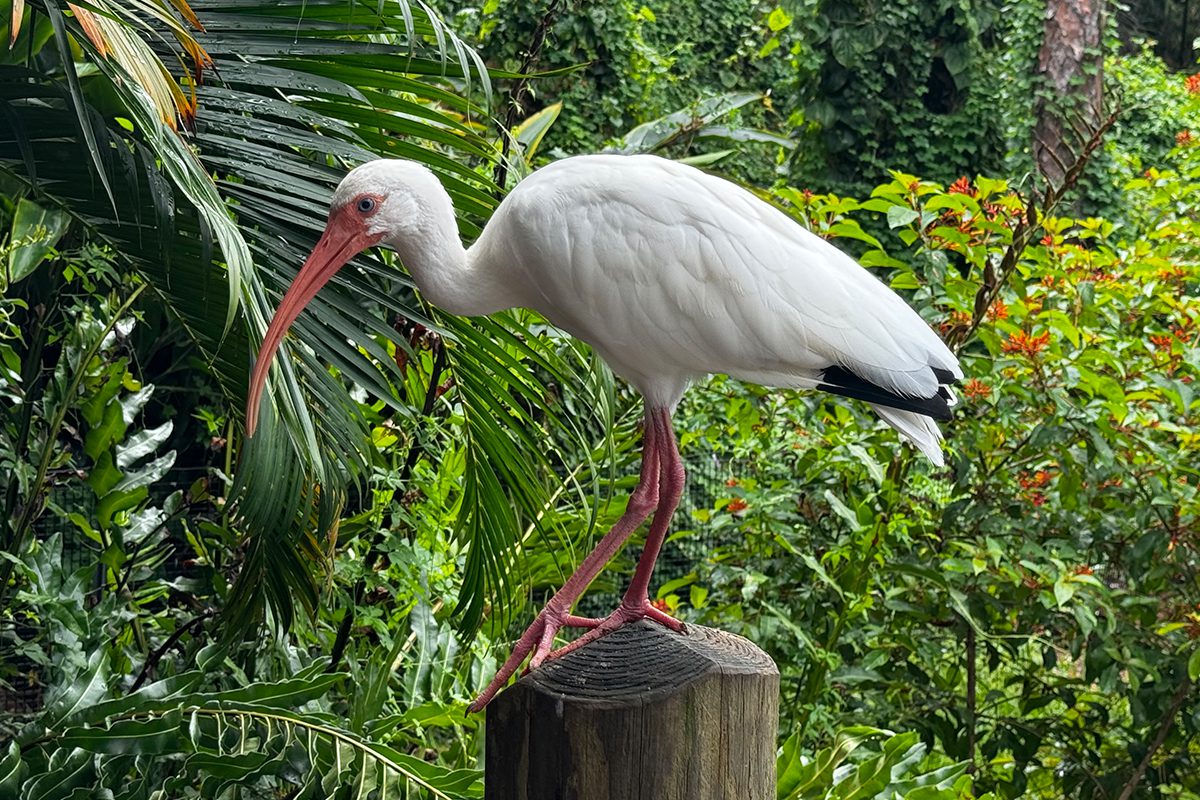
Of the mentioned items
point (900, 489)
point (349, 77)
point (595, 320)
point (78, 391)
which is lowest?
point (900, 489)

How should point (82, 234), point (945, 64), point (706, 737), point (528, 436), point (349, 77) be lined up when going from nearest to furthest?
point (706, 737) → point (349, 77) → point (528, 436) → point (82, 234) → point (945, 64)

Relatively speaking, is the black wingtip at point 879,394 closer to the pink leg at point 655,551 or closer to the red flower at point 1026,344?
the pink leg at point 655,551

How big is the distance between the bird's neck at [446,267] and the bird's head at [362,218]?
34mm

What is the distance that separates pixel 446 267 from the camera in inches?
94.7

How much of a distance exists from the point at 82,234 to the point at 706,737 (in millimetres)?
2325

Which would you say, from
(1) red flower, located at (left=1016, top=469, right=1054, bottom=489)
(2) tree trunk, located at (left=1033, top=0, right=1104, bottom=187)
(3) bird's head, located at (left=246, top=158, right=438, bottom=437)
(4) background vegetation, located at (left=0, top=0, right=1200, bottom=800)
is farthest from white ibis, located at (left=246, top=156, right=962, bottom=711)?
(2) tree trunk, located at (left=1033, top=0, right=1104, bottom=187)

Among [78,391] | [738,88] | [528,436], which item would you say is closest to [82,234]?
[78,391]

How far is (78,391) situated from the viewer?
3.63m

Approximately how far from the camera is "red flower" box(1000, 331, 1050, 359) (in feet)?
11.9

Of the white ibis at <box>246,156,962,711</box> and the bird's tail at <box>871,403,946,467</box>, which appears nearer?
the white ibis at <box>246,156,962,711</box>

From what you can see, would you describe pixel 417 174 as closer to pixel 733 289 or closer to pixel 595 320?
pixel 595 320

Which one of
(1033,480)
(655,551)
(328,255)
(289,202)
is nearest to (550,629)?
(655,551)

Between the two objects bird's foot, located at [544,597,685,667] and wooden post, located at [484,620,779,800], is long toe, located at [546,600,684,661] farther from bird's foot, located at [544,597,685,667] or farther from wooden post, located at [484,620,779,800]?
wooden post, located at [484,620,779,800]

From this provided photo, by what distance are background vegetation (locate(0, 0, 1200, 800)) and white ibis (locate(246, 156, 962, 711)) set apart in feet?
0.82
